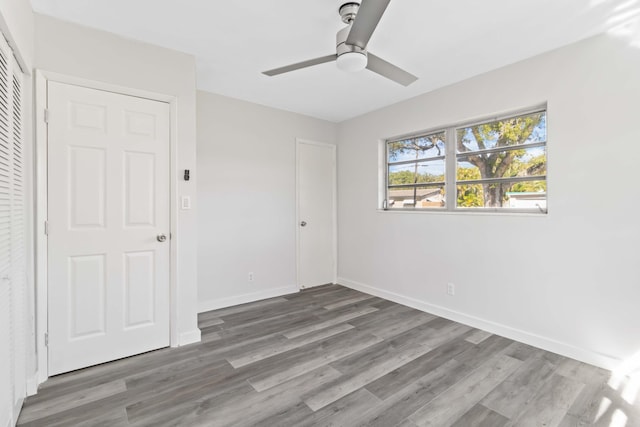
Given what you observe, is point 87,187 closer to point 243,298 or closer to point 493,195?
point 243,298

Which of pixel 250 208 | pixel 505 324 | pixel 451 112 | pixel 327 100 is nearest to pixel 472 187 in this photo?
pixel 451 112

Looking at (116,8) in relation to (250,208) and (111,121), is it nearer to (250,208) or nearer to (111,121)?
(111,121)

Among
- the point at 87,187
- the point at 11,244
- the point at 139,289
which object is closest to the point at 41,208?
the point at 87,187

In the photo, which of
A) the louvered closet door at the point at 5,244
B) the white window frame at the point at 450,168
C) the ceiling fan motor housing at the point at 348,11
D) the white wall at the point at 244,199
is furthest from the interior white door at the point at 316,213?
the louvered closet door at the point at 5,244

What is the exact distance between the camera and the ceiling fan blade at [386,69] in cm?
206

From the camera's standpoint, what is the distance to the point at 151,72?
8.11 feet

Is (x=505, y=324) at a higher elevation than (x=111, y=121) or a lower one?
lower

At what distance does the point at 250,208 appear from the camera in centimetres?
384

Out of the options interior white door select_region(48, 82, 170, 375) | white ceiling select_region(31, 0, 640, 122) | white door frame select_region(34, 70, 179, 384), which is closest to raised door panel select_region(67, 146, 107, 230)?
interior white door select_region(48, 82, 170, 375)

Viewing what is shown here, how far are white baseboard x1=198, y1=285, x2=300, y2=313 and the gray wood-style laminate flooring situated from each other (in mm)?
568

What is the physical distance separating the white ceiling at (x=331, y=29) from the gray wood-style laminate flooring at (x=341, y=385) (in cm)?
250

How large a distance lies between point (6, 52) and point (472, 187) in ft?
11.9

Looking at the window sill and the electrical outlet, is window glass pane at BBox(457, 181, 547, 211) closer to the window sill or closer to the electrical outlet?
the window sill

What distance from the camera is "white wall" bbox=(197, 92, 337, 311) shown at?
3.50 meters
